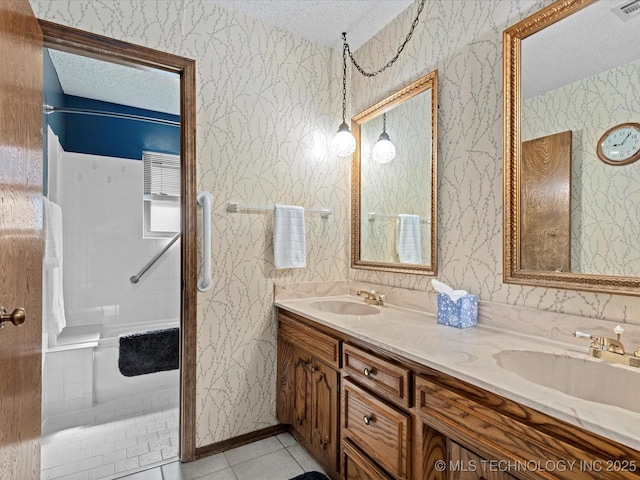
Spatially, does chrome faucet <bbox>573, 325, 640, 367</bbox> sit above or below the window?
below

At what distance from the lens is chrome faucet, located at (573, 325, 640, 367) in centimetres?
99

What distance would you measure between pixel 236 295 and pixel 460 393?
1.36 metres

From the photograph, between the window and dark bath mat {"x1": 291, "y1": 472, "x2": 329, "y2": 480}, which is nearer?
dark bath mat {"x1": 291, "y1": 472, "x2": 329, "y2": 480}

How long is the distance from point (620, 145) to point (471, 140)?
0.56 metres

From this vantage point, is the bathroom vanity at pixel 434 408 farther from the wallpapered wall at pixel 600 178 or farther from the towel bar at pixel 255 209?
the towel bar at pixel 255 209

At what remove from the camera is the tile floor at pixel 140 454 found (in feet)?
5.72

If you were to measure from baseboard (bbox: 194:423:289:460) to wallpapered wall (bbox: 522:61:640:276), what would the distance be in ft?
6.00

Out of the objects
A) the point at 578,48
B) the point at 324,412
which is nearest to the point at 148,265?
the point at 324,412

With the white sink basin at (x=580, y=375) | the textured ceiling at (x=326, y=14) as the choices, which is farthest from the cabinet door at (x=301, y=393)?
the textured ceiling at (x=326, y=14)

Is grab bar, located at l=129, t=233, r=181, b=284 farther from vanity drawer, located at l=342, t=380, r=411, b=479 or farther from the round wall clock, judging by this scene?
the round wall clock

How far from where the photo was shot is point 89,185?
315cm

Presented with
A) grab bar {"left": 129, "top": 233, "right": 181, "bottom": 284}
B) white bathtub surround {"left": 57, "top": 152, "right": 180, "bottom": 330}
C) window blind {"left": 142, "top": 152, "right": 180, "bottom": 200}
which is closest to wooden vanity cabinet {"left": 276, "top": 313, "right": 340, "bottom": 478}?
grab bar {"left": 129, "top": 233, "right": 181, "bottom": 284}

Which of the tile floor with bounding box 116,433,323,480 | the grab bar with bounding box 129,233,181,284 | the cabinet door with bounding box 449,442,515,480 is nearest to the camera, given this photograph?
the cabinet door with bounding box 449,442,515,480

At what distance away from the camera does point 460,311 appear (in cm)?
148
